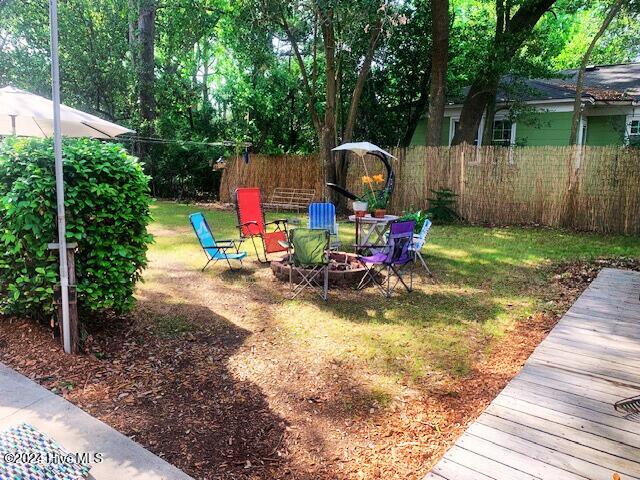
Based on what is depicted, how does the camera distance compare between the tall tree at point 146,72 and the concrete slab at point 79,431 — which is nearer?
the concrete slab at point 79,431

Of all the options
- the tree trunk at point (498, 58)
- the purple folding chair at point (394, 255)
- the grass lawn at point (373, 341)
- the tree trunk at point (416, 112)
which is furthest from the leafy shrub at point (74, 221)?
the tree trunk at point (416, 112)

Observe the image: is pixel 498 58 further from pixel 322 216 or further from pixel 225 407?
pixel 225 407

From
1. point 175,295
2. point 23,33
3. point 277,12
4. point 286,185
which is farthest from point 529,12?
point 23,33

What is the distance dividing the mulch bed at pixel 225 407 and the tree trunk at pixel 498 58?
35.2ft

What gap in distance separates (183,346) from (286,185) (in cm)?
1212

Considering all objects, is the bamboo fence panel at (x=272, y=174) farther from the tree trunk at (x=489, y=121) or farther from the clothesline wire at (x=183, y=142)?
the tree trunk at (x=489, y=121)

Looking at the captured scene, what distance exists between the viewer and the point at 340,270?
6.27m

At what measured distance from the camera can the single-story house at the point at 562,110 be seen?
13867 mm

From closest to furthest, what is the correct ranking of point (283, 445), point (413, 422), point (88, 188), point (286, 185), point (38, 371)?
point (283, 445), point (413, 422), point (38, 371), point (88, 188), point (286, 185)

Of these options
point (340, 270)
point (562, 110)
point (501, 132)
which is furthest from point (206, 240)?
point (501, 132)

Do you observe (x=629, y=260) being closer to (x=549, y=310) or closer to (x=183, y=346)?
(x=549, y=310)

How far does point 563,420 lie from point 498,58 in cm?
1208

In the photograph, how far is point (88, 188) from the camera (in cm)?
364

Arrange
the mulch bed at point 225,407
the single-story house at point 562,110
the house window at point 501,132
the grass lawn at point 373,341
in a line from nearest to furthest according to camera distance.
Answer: the mulch bed at point 225,407
the grass lawn at point 373,341
the single-story house at point 562,110
the house window at point 501,132
